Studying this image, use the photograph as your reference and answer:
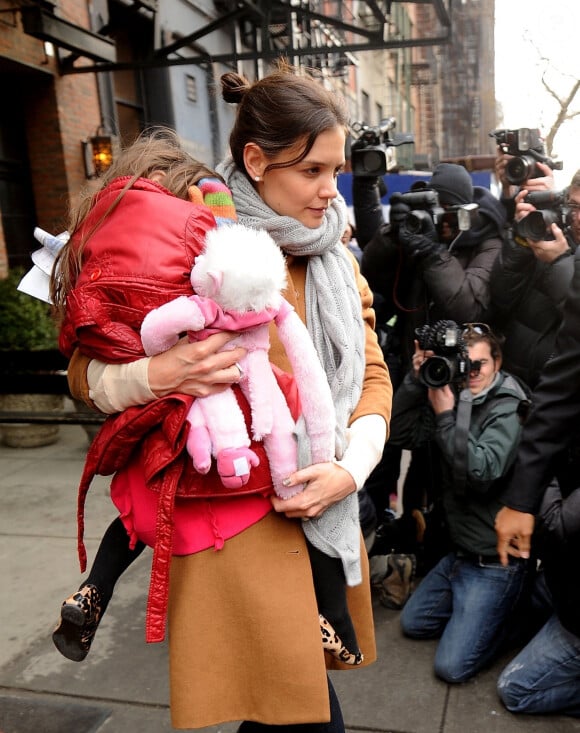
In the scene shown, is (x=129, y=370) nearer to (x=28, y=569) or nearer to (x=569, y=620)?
(x=569, y=620)

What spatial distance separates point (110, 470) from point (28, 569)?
8.77 feet

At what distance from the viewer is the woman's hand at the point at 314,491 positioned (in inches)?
60.7

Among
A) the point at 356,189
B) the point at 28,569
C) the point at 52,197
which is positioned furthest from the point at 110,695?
the point at 52,197

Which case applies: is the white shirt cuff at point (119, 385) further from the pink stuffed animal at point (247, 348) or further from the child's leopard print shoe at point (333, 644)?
the child's leopard print shoe at point (333, 644)

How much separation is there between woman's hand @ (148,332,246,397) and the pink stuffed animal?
0.07ft

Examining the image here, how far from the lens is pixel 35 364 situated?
20.7 feet

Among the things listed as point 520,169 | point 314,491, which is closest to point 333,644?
point 314,491

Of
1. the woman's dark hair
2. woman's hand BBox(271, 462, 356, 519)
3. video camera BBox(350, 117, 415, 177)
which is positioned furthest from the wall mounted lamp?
woman's hand BBox(271, 462, 356, 519)

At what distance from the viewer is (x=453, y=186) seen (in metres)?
3.70

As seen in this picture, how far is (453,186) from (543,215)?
0.73 meters

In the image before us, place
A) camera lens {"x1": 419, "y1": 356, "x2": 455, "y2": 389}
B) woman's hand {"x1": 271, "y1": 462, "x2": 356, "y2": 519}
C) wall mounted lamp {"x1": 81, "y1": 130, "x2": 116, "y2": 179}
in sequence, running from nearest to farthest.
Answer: woman's hand {"x1": 271, "y1": 462, "x2": 356, "y2": 519}, camera lens {"x1": 419, "y1": 356, "x2": 455, "y2": 389}, wall mounted lamp {"x1": 81, "y1": 130, "x2": 116, "y2": 179}

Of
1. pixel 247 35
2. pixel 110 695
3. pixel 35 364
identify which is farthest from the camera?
pixel 247 35

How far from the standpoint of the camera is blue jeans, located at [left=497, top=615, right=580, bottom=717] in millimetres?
2588

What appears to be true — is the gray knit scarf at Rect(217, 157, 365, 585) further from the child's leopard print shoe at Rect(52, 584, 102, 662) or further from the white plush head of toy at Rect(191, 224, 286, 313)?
the child's leopard print shoe at Rect(52, 584, 102, 662)
